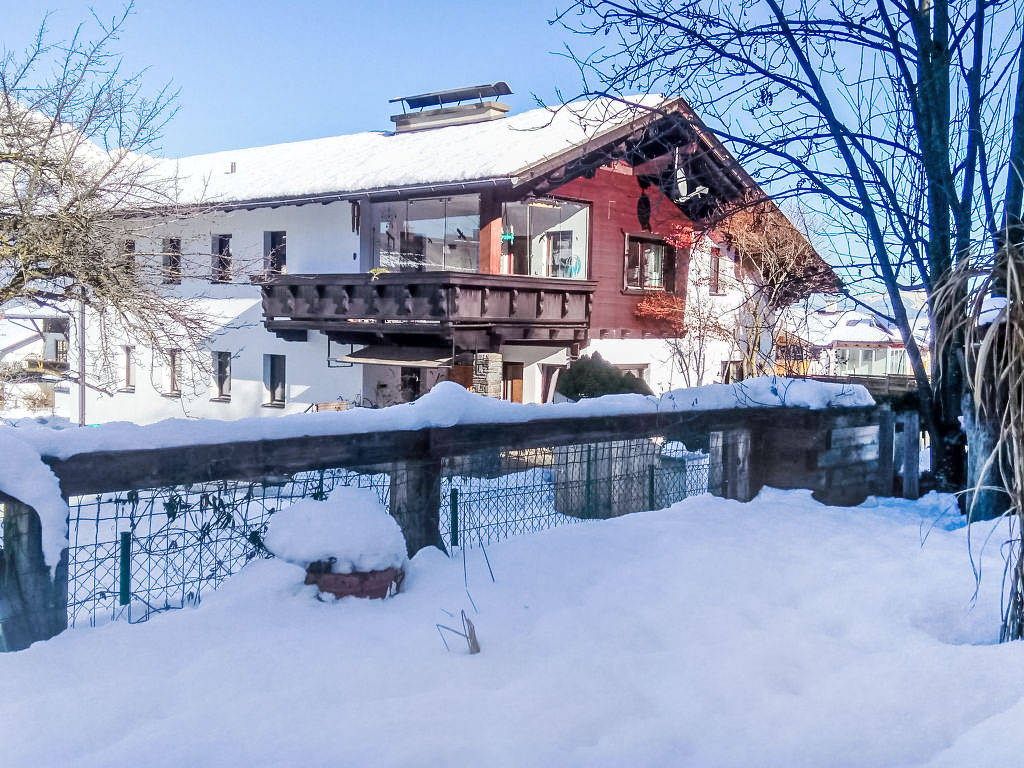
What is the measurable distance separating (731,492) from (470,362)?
457 inches

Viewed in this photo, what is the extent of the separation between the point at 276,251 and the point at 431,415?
62.8 feet

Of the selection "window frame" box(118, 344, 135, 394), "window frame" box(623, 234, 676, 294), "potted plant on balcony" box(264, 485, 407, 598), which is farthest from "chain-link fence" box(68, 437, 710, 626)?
"window frame" box(118, 344, 135, 394)

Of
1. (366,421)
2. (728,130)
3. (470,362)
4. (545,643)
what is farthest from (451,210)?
(545,643)

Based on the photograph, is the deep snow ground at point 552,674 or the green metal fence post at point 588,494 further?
the green metal fence post at point 588,494

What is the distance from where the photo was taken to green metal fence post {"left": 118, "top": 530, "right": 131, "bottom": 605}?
4242mm

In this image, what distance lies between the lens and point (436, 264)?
2216cm

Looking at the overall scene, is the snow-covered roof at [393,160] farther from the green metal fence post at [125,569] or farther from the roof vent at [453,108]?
the green metal fence post at [125,569]

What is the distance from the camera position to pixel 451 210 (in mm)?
21609

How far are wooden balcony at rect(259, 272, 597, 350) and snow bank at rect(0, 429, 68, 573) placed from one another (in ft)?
45.2

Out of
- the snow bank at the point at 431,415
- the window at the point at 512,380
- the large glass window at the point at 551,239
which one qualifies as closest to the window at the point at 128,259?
the snow bank at the point at 431,415

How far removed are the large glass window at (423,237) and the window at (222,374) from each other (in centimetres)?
595

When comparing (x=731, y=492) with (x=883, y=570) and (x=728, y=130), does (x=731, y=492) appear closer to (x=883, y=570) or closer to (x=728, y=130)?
(x=883, y=570)

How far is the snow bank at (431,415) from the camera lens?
4.12 m

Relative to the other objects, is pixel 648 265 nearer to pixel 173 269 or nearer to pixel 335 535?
pixel 173 269
